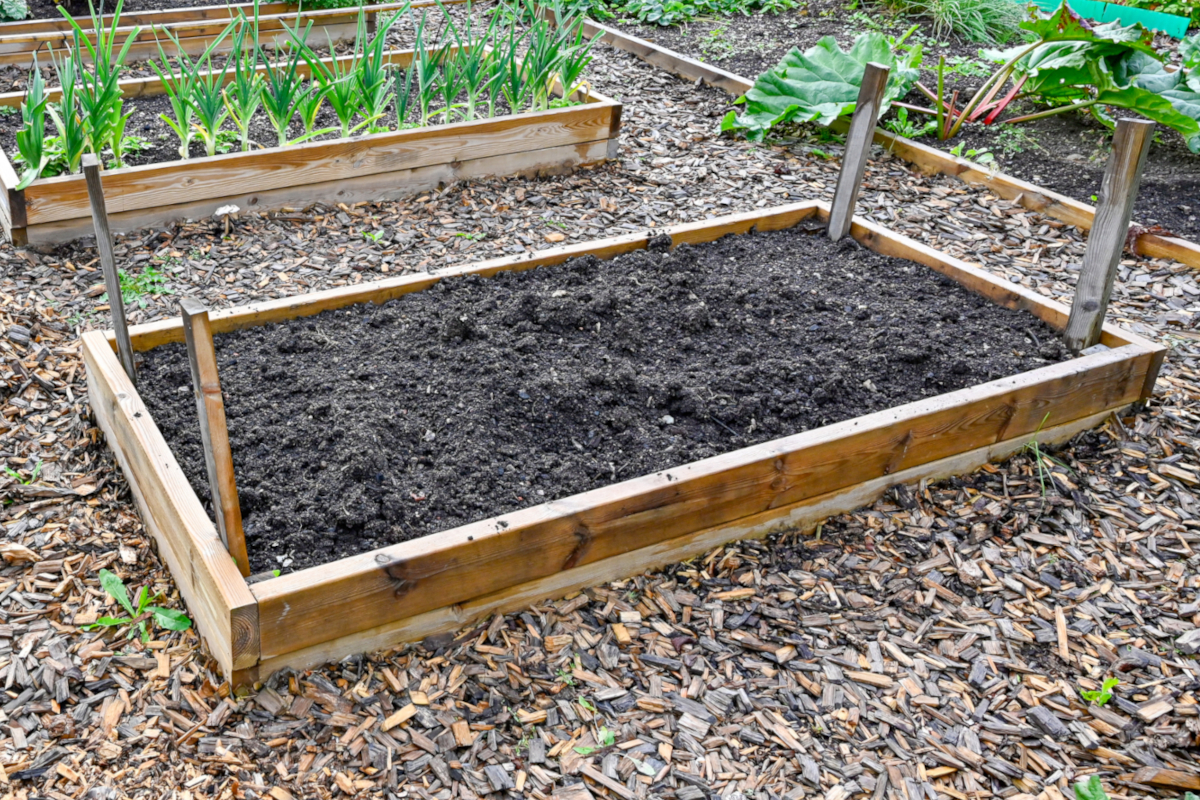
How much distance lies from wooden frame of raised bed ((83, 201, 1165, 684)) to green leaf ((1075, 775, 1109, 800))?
2.92ft

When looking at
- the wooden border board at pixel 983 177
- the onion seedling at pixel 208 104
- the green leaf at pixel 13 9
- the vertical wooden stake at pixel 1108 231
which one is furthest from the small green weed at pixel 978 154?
the green leaf at pixel 13 9

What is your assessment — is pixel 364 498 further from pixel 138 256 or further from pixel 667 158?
pixel 667 158

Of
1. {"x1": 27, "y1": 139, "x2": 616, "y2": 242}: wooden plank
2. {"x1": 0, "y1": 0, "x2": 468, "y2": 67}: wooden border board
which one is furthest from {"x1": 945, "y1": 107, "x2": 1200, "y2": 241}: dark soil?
{"x1": 0, "y1": 0, "x2": 468, "y2": 67}: wooden border board

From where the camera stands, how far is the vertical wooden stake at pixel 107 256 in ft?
6.70

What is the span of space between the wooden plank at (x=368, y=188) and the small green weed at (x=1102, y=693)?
334 cm

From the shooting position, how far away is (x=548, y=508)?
84.1 inches

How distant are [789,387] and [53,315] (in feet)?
8.30

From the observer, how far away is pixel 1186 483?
9.14 ft

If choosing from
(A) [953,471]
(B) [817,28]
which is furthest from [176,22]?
(A) [953,471]

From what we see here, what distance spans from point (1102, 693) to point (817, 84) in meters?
3.64

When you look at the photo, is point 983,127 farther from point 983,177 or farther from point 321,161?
point 321,161

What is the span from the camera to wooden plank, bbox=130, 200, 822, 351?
2814 mm

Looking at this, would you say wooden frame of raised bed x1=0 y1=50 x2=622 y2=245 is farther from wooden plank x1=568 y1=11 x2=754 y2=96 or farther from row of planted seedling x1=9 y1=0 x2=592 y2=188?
wooden plank x1=568 y1=11 x2=754 y2=96

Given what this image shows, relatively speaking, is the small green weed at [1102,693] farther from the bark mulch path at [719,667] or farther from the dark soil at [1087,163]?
the dark soil at [1087,163]
